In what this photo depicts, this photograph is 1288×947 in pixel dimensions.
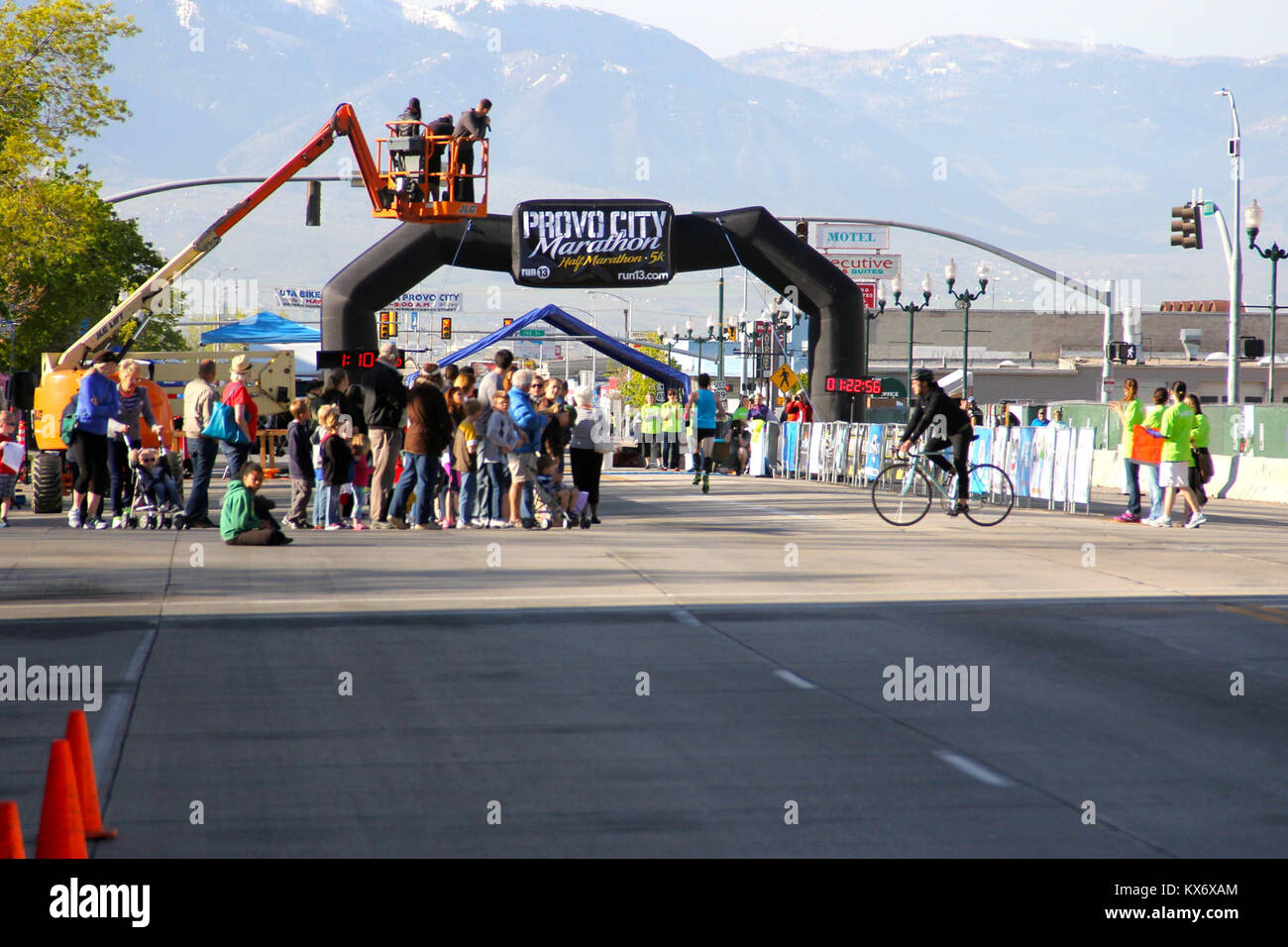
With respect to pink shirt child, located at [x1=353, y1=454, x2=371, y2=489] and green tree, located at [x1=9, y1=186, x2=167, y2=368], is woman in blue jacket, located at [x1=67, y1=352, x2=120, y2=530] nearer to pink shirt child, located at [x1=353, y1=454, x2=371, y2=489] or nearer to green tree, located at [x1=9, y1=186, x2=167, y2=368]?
pink shirt child, located at [x1=353, y1=454, x2=371, y2=489]

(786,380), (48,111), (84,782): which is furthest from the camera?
(786,380)

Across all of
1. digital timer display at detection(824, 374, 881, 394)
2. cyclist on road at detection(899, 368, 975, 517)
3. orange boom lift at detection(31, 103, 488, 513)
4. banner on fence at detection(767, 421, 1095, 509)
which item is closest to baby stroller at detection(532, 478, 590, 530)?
cyclist on road at detection(899, 368, 975, 517)

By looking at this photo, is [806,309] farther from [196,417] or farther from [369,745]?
[369,745]

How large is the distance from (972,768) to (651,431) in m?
34.9

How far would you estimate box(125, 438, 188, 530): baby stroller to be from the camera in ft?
59.2

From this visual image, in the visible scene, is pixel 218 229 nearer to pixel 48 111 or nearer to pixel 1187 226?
pixel 48 111

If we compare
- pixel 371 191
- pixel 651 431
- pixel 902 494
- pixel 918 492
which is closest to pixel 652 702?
pixel 902 494

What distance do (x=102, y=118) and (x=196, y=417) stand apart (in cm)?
1540

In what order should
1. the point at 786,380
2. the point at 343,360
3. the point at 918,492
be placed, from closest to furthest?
the point at 918,492 → the point at 343,360 → the point at 786,380

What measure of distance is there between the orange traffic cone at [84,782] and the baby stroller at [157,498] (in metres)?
12.5

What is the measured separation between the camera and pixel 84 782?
18.9 ft

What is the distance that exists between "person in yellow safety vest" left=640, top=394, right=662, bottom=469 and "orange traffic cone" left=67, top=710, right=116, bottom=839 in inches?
1381

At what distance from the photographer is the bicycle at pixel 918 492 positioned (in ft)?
62.8
